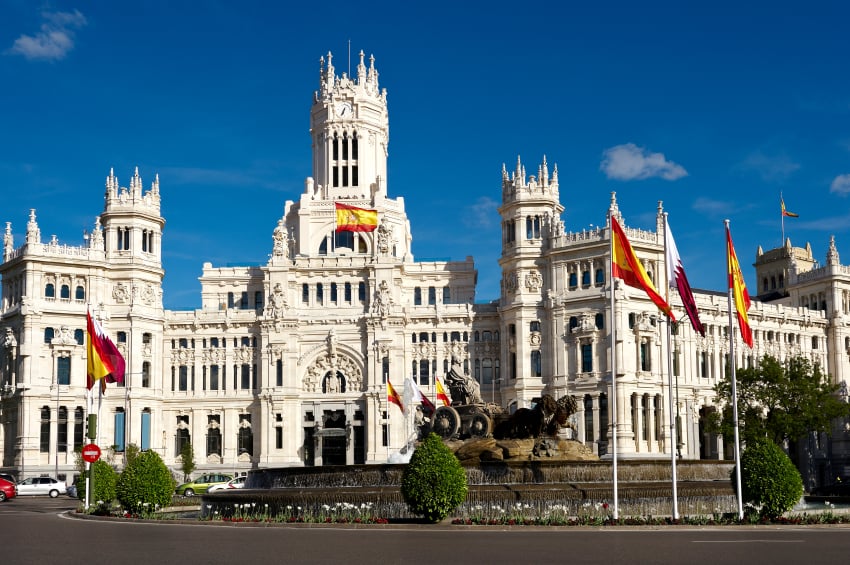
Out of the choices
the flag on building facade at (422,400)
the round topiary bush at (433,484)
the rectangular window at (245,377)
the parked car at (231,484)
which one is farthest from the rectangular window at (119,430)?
the round topiary bush at (433,484)

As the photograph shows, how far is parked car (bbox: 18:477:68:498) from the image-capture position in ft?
286

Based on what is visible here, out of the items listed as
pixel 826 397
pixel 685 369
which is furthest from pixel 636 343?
pixel 826 397

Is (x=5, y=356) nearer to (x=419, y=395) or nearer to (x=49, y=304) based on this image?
(x=49, y=304)

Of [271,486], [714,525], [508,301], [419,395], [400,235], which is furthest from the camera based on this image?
[400,235]

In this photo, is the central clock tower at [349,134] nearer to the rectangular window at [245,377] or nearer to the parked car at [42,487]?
the rectangular window at [245,377]

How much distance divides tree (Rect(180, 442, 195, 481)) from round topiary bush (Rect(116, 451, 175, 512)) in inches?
2335

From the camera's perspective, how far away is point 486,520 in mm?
38812

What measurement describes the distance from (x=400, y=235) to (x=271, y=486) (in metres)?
73.0

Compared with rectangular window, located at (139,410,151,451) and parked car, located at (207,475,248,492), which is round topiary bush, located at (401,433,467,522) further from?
rectangular window, located at (139,410,151,451)

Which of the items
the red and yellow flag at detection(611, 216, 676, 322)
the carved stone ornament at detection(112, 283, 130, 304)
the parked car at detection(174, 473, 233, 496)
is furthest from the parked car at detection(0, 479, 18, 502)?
the red and yellow flag at detection(611, 216, 676, 322)

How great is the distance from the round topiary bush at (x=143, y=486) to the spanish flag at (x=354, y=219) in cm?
6858

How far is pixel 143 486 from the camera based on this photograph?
1800 inches

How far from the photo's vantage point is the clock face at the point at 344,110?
127m

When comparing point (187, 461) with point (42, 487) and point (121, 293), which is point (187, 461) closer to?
point (121, 293)
